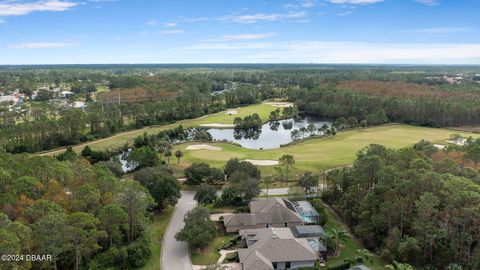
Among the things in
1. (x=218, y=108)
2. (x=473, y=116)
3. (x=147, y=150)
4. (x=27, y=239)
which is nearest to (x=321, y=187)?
(x=147, y=150)

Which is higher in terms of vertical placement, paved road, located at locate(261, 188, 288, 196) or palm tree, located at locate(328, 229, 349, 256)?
palm tree, located at locate(328, 229, 349, 256)

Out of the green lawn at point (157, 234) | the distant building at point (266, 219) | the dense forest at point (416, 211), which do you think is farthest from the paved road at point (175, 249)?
the dense forest at point (416, 211)

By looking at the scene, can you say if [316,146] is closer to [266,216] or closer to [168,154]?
[168,154]

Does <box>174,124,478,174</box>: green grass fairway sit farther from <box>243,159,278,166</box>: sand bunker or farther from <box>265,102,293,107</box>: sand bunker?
<box>265,102,293,107</box>: sand bunker

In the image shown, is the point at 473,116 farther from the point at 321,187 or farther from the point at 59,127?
the point at 59,127

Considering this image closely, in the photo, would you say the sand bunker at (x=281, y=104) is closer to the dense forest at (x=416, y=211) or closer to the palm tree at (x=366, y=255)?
the dense forest at (x=416, y=211)

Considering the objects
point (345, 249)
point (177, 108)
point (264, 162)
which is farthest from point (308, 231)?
point (177, 108)

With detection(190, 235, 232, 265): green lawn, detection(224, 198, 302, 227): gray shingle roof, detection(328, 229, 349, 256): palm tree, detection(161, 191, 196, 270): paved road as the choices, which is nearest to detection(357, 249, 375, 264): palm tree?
detection(328, 229, 349, 256): palm tree
